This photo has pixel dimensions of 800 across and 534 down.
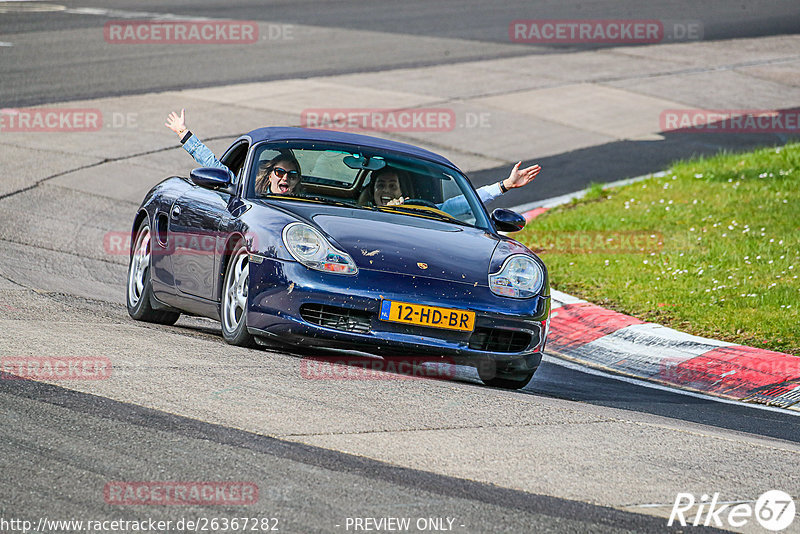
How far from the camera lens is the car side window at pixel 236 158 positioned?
854cm

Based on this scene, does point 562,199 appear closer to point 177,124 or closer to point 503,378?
point 177,124

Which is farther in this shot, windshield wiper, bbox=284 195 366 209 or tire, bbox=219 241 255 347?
windshield wiper, bbox=284 195 366 209

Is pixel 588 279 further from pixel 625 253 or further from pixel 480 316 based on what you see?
pixel 480 316

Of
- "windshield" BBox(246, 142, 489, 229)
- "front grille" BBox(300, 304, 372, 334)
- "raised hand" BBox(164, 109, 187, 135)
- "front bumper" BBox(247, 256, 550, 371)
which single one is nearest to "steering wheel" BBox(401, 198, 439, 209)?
"windshield" BBox(246, 142, 489, 229)

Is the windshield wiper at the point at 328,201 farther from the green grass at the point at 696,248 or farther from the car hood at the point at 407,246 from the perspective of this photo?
the green grass at the point at 696,248

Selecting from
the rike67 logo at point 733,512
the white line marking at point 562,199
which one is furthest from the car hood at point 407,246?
the white line marking at point 562,199

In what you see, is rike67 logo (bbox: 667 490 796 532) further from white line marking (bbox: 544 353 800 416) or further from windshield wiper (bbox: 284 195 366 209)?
windshield wiper (bbox: 284 195 366 209)

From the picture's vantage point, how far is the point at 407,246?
7109mm

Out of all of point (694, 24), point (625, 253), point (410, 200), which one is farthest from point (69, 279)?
point (694, 24)

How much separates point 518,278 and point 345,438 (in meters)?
2.27

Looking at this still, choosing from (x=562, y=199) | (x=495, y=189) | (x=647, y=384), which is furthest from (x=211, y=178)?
(x=562, y=199)

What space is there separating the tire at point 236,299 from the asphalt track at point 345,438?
0.17 meters

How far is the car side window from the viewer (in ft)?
28.0

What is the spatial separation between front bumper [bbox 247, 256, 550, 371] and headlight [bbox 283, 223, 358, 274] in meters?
0.05
